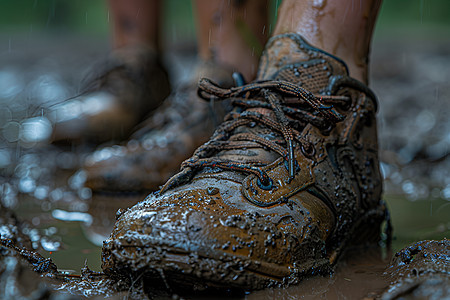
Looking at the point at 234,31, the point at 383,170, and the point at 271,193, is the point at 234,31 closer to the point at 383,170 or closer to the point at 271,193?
the point at 383,170

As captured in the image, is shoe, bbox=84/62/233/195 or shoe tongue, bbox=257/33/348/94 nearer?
shoe tongue, bbox=257/33/348/94

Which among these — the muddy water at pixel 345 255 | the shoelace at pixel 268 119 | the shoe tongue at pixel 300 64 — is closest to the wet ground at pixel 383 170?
the muddy water at pixel 345 255

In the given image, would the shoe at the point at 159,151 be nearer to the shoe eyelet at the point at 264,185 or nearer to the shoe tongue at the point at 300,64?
the shoe tongue at the point at 300,64

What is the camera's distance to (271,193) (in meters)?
0.89

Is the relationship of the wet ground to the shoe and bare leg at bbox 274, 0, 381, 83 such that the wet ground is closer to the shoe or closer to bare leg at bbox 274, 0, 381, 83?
the shoe

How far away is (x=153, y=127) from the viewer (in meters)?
1.99

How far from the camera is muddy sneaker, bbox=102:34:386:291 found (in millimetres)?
775

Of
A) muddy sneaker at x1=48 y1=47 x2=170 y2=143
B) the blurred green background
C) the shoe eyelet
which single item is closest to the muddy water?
the shoe eyelet

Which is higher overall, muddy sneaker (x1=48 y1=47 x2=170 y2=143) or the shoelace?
muddy sneaker (x1=48 y1=47 x2=170 y2=143)

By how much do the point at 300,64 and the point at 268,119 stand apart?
17 centimetres

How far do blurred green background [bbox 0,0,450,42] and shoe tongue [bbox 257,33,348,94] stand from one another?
14.2ft

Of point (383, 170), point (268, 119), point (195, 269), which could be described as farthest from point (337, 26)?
point (383, 170)

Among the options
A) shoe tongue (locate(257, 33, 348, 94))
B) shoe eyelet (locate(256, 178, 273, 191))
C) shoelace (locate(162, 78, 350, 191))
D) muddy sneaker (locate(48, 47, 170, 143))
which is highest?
muddy sneaker (locate(48, 47, 170, 143))

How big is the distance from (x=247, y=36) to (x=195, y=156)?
39.9 inches
